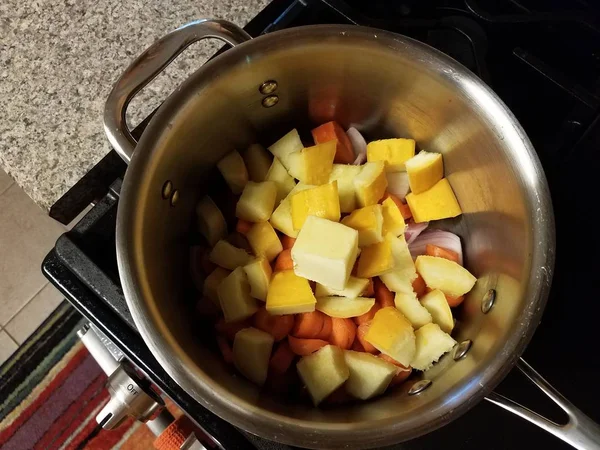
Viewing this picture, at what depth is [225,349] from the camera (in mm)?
701

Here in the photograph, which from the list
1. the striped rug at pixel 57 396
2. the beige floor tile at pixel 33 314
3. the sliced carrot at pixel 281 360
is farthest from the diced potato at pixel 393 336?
the beige floor tile at pixel 33 314

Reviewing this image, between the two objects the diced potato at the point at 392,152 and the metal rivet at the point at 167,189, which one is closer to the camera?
the metal rivet at the point at 167,189

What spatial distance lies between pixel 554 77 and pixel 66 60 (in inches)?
29.2

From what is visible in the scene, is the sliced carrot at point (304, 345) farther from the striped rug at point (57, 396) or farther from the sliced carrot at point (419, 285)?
the striped rug at point (57, 396)

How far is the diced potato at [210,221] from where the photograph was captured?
30.2 inches

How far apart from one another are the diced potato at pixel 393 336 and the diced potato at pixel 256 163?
0.28 meters

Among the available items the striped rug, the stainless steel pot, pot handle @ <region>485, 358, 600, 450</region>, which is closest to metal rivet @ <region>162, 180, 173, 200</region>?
the stainless steel pot

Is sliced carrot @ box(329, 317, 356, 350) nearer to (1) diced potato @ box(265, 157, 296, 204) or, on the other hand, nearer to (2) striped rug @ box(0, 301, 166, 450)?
(1) diced potato @ box(265, 157, 296, 204)

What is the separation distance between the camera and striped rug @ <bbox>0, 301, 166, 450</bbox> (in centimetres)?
141

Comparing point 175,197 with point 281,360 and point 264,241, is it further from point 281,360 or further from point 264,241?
point 281,360

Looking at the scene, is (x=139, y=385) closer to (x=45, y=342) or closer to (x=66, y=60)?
(x=66, y=60)

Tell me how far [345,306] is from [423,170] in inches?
8.6

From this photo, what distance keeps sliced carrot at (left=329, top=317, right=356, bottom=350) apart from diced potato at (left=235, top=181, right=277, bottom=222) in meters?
0.17

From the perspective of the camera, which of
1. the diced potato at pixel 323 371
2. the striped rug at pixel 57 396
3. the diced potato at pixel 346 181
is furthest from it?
the striped rug at pixel 57 396
